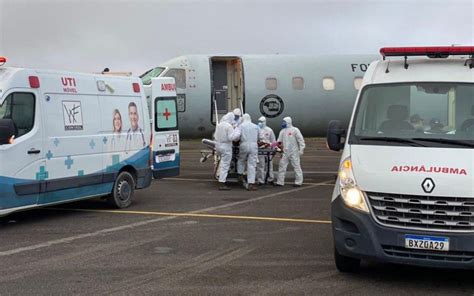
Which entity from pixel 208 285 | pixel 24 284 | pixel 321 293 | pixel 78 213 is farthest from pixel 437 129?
pixel 78 213

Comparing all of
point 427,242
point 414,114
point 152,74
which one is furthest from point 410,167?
point 152,74

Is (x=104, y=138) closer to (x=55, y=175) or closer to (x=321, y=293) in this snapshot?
(x=55, y=175)

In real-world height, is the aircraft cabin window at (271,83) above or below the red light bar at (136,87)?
above

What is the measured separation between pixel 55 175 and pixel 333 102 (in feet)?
39.1

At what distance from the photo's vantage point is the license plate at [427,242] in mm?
5336

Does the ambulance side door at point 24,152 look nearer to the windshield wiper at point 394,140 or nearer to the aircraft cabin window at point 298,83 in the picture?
the windshield wiper at point 394,140

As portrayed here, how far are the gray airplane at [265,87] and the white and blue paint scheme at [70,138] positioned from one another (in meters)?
6.76

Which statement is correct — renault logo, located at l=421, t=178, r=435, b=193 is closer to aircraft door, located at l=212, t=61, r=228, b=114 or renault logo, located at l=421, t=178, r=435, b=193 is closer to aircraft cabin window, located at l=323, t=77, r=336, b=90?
aircraft door, located at l=212, t=61, r=228, b=114

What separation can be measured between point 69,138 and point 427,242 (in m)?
6.23

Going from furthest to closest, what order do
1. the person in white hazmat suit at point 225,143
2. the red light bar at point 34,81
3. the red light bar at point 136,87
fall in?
the person in white hazmat suit at point 225,143, the red light bar at point 136,87, the red light bar at point 34,81

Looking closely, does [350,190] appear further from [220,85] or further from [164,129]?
[220,85]

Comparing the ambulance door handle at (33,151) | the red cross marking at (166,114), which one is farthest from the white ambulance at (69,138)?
the red cross marking at (166,114)

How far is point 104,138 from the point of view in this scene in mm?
10109

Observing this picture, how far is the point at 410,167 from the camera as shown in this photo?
556cm
